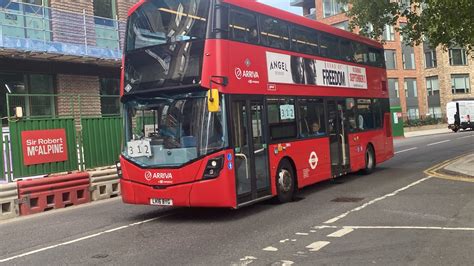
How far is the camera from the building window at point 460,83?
198ft

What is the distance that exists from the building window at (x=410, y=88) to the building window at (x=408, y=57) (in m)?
1.62

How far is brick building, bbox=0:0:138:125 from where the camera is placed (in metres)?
16.3

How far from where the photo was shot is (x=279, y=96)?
34.9ft

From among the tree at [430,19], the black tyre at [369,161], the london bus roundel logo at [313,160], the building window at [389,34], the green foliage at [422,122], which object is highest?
the building window at [389,34]

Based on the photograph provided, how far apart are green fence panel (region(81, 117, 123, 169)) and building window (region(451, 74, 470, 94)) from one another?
53.8 metres

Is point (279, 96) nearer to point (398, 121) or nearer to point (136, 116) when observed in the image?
point (136, 116)

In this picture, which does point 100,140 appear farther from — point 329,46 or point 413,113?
point 413,113

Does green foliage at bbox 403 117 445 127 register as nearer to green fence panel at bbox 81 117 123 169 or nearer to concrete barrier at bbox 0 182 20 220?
green fence panel at bbox 81 117 123 169

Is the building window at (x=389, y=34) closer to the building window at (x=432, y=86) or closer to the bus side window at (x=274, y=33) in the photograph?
the building window at (x=432, y=86)

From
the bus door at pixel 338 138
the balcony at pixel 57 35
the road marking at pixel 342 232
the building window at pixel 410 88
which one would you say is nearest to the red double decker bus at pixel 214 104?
the bus door at pixel 338 138

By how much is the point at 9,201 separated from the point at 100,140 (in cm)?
366

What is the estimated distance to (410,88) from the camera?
61.1 meters

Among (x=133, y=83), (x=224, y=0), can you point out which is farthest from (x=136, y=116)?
(x=224, y=0)

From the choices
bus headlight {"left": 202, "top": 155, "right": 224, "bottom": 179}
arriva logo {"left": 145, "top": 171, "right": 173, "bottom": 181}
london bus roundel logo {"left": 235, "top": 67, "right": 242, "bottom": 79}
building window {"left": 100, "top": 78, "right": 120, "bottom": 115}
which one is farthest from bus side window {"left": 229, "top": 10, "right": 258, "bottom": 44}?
building window {"left": 100, "top": 78, "right": 120, "bottom": 115}
